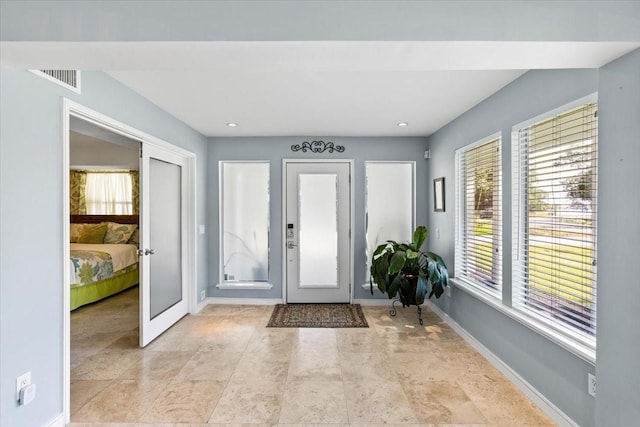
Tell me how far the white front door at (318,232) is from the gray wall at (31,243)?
279 cm

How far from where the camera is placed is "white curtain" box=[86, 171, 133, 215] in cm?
648

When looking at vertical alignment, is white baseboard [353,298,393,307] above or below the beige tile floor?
above

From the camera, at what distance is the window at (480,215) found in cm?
291

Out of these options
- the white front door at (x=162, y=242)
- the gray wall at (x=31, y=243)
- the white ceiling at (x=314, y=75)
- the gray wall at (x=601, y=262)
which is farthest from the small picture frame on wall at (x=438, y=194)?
the gray wall at (x=31, y=243)

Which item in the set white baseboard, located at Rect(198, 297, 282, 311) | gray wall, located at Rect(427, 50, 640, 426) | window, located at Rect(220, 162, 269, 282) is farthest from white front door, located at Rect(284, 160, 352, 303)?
gray wall, located at Rect(427, 50, 640, 426)

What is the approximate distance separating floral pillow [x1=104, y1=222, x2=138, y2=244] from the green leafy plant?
15.0 feet

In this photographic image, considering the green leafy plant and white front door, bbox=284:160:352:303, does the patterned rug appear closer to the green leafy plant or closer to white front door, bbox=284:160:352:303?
white front door, bbox=284:160:352:303

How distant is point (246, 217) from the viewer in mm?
4719

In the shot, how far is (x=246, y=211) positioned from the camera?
472 cm

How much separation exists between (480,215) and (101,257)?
512cm

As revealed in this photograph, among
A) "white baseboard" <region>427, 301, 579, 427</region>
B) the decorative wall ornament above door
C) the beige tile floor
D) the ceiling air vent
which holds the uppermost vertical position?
the decorative wall ornament above door

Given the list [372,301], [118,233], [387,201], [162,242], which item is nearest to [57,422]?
[162,242]

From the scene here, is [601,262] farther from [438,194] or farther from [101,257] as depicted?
[101,257]

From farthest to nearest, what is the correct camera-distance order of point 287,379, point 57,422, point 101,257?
point 101,257 → point 287,379 → point 57,422
